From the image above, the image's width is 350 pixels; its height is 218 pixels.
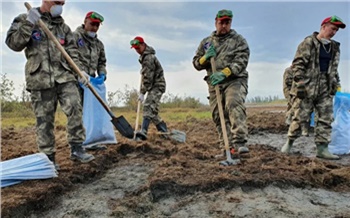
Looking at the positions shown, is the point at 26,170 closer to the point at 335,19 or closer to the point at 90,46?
the point at 90,46

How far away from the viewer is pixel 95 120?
584 cm

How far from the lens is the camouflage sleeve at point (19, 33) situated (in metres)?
3.84

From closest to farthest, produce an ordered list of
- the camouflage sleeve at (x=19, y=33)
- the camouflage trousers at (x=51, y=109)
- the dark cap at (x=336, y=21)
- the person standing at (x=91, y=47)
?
the camouflage sleeve at (x=19, y=33) → the camouflage trousers at (x=51, y=109) → the dark cap at (x=336, y=21) → the person standing at (x=91, y=47)

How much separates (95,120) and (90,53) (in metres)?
1.02

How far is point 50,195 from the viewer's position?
11.2ft

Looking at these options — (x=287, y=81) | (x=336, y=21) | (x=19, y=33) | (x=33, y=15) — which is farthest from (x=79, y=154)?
(x=287, y=81)

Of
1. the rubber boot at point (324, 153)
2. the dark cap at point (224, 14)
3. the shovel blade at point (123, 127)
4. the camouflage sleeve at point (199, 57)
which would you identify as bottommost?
the rubber boot at point (324, 153)

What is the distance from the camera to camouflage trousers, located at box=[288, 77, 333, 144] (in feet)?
17.9

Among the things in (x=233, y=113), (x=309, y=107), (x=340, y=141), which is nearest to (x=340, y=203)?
(x=233, y=113)

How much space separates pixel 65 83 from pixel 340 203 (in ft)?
9.84

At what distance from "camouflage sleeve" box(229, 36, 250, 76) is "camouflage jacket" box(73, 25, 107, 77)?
2221 mm

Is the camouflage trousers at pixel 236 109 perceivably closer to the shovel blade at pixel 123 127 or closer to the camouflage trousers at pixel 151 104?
the shovel blade at pixel 123 127

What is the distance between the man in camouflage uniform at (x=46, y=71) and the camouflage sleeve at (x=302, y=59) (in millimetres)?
3102

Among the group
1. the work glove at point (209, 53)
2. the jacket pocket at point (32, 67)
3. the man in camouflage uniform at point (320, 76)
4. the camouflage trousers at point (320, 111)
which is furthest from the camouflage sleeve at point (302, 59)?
the jacket pocket at point (32, 67)
